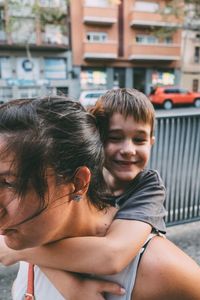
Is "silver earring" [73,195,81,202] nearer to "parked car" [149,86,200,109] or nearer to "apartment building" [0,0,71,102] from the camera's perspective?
"parked car" [149,86,200,109]

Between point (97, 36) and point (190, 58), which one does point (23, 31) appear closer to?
point (97, 36)

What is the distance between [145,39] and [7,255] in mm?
24038

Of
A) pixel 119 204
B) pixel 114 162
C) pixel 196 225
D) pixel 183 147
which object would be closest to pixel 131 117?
pixel 114 162

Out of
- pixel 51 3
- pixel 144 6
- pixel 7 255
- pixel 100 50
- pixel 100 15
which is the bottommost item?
pixel 7 255

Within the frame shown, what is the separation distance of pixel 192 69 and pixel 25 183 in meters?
25.2

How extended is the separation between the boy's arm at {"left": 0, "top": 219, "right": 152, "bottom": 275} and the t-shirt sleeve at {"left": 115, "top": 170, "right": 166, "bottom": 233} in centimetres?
8

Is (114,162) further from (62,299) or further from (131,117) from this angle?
(62,299)

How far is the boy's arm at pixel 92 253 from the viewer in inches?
32.5

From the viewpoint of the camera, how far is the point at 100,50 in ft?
70.7

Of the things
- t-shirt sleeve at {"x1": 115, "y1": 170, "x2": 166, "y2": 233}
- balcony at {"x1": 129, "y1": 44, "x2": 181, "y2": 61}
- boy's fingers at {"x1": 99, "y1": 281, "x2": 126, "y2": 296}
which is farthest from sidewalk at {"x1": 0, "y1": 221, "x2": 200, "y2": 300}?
balcony at {"x1": 129, "y1": 44, "x2": 181, "y2": 61}

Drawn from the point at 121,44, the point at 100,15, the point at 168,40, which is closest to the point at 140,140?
the point at 100,15

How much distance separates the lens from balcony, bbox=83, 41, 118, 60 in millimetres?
21469

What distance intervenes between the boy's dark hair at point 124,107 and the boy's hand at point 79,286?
0.51 m

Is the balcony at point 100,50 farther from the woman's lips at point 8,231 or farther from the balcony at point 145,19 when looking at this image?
the woman's lips at point 8,231
